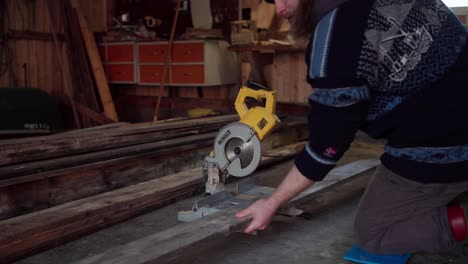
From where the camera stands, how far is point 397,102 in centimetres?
163

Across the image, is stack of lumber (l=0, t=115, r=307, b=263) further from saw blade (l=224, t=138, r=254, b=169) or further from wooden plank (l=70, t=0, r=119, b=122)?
wooden plank (l=70, t=0, r=119, b=122)

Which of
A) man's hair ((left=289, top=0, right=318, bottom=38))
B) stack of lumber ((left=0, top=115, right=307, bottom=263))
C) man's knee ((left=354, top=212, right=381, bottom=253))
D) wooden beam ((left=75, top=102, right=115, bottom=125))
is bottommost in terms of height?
wooden beam ((left=75, top=102, right=115, bottom=125))

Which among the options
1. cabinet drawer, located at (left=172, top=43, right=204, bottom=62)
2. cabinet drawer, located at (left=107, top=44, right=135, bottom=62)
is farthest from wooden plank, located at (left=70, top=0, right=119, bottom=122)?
cabinet drawer, located at (left=172, top=43, right=204, bottom=62)

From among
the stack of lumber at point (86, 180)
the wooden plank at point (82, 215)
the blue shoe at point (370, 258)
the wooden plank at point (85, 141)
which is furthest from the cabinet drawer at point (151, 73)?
the blue shoe at point (370, 258)

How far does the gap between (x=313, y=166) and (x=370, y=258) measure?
2.12 ft

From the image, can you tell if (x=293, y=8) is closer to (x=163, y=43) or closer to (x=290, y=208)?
(x=290, y=208)

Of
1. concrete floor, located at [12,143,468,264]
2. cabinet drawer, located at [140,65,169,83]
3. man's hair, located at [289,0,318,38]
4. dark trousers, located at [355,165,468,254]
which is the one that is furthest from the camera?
cabinet drawer, located at [140,65,169,83]

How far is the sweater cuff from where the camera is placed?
5.22ft

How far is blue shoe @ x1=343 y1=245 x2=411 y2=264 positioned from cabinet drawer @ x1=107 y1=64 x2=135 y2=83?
233 inches

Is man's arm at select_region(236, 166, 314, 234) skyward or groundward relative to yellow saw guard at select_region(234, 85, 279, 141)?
groundward

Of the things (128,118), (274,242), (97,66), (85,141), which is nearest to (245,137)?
(274,242)

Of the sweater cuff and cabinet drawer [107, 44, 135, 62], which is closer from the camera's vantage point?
the sweater cuff

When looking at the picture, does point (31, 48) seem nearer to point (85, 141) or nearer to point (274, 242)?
point (85, 141)

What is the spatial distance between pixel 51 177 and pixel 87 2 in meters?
5.69
